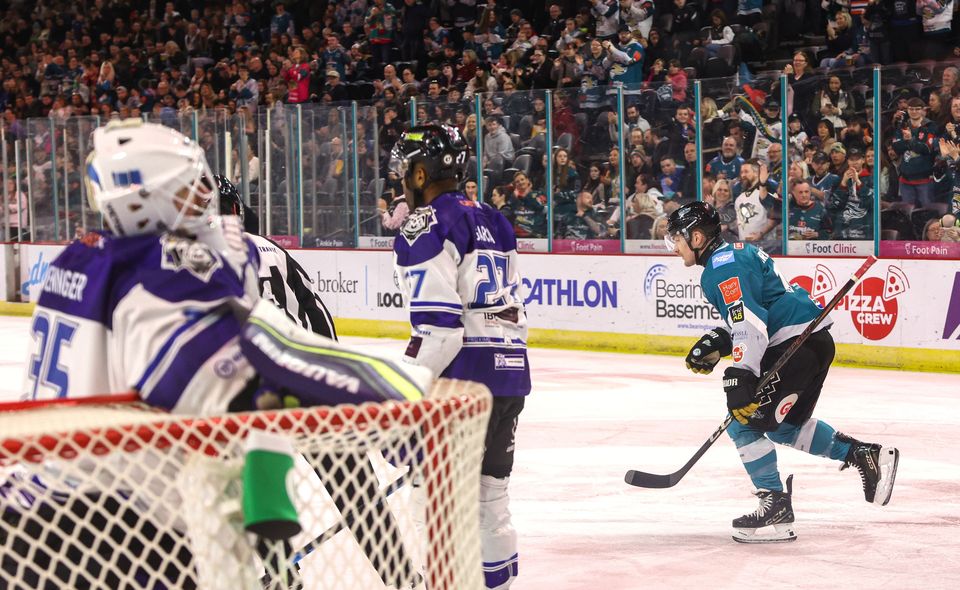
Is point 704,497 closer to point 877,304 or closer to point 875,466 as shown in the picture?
point 875,466

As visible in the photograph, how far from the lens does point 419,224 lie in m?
3.28

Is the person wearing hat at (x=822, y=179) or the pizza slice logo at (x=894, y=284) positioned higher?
the person wearing hat at (x=822, y=179)

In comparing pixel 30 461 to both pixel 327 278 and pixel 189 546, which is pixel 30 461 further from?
pixel 327 278

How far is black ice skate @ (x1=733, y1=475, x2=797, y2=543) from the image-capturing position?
4277 mm

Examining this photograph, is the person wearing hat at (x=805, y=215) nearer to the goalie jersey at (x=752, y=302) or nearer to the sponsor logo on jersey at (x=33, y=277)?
the goalie jersey at (x=752, y=302)

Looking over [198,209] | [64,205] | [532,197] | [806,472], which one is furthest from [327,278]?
[198,209]

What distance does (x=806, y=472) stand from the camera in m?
5.39

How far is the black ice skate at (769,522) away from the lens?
4277 millimetres

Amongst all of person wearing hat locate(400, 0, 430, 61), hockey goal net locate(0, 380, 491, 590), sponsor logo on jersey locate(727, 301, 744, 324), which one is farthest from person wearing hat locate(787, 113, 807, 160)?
hockey goal net locate(0, 380, 491, 590)

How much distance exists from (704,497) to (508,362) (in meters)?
1.84

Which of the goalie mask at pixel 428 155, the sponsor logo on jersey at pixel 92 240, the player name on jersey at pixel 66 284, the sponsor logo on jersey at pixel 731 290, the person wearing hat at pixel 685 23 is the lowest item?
the sponsor logo on jersey at pixel 731 290

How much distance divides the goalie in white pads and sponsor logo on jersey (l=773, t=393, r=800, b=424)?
2.73 m

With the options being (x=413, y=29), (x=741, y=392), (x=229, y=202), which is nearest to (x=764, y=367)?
(x=741, y=392)

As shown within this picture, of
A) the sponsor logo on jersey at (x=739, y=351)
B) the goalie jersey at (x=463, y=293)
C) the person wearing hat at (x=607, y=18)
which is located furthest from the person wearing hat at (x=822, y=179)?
the goalie jersey at (x=463, y=293)
